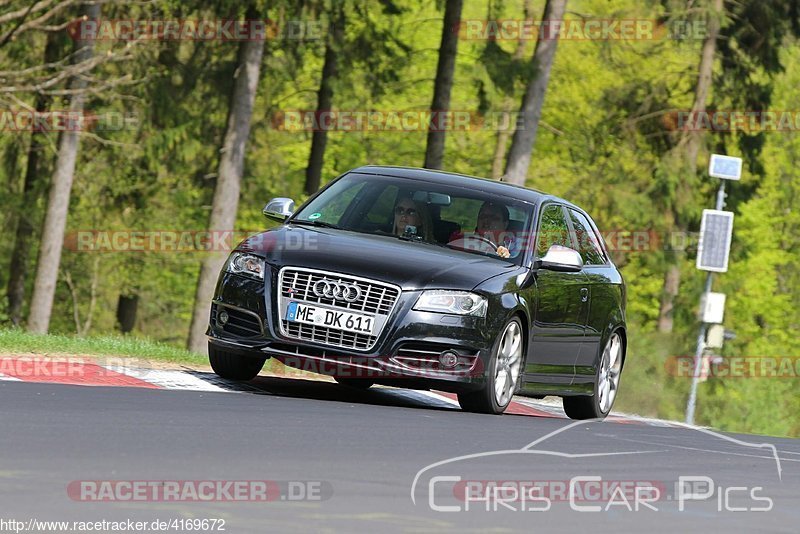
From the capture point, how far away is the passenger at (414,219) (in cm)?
1266

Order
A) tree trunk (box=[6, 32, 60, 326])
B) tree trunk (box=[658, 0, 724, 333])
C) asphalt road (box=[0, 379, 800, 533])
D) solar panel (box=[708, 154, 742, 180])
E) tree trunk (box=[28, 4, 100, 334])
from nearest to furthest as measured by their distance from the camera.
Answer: asphalt road (box=[0, 379, 800, 533])
solar panel (box=[708, 154, 742, 180])
tree trunk (box=[28, 4, 100, 334])
tree trunk (box=[6, 32, 60, 326])
tree trunk (box=[658, 0, 724, 333])

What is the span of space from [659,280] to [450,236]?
42.2m

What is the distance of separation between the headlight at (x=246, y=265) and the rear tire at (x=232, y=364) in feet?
2.59

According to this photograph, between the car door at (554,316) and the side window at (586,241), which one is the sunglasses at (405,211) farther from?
the side window at (586,241)

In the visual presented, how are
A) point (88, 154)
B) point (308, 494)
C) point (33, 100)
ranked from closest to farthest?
point (308, 494) < point (33, 100) < point (88, 154)

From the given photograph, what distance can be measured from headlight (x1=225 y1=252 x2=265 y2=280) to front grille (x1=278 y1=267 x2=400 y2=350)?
22cm

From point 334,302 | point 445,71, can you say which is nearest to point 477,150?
point 445,71

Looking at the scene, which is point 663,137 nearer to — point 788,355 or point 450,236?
point 788,355

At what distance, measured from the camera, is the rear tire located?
1246 centimetres

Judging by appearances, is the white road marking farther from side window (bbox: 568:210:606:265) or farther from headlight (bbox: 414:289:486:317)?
side window (bbox: 568:210:606:265)

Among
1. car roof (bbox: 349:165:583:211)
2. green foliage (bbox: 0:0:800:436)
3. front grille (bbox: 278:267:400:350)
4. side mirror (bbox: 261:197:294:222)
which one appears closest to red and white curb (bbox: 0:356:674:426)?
front grille (bbox: 278:267:400:350)

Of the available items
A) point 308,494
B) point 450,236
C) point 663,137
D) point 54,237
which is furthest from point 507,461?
point 663,137

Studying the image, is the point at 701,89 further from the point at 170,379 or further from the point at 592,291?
the point at 170,379

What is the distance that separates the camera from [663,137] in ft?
135
